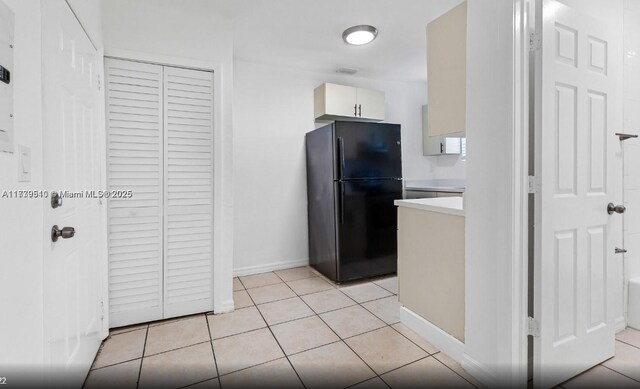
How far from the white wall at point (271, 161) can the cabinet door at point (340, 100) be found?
30 cm

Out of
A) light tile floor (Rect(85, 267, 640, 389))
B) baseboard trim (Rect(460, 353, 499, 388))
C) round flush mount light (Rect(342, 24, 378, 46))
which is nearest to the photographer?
baseboard trim (Rect(460, 353, 499, 388))

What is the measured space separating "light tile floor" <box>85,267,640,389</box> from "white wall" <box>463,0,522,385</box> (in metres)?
0.24

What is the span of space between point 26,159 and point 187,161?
137cm

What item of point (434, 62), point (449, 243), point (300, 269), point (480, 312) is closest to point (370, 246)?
point (300, 269)

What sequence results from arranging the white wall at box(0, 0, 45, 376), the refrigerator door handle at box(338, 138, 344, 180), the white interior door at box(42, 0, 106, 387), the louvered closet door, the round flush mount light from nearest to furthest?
the white wall at box(0, 0, 45, 376) < the white interior door at box(42, 0, 106, 387) < the louvered closet door < the round flush mount light < the refrigerator door handle at box(338, 138, 344, 180)

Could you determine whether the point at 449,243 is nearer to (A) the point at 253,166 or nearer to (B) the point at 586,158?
(B) the point at 586,158

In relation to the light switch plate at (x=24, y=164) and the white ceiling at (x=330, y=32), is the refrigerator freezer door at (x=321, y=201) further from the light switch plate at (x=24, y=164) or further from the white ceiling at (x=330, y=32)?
the light switch plate at (x=24, y=164)

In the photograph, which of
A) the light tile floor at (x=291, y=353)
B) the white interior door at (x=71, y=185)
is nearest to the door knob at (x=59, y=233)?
the white interior door at (x=71, y=185)

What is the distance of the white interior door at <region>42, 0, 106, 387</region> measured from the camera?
1.26m

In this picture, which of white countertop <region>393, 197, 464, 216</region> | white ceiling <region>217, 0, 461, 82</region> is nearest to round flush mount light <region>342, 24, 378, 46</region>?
white ceiling <region>217, 0, 461, 82</region>

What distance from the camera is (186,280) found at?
246cm

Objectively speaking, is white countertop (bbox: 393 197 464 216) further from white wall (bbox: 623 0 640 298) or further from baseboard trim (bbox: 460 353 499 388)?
white wall (bbox: 623 0 640 298)

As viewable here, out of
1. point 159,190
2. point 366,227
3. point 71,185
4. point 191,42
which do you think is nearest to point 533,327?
point 366,227

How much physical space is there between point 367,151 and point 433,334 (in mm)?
1857
